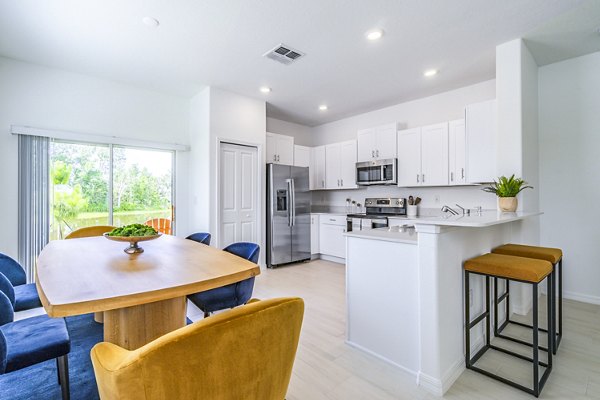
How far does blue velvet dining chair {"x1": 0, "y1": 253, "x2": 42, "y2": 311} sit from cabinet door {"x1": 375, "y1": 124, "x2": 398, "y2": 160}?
183 inches

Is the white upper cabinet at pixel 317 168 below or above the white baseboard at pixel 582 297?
above

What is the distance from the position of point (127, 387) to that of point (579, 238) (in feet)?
15.0

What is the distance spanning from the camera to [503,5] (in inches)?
95.7

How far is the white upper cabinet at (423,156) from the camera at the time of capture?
4176mm

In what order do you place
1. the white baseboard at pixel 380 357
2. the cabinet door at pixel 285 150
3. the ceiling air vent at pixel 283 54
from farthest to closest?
the cabinet door at pixel 285 150 → the ceiling air vent at pixel 283 54 → the white baseboard at pixel 380 357

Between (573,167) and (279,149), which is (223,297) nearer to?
(279,149)

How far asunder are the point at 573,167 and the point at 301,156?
4.06 metres

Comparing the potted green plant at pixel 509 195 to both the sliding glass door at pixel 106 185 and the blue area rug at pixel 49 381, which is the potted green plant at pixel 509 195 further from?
the sliding glass door at pixel 106 185

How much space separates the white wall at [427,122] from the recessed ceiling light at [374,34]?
7.18 ft

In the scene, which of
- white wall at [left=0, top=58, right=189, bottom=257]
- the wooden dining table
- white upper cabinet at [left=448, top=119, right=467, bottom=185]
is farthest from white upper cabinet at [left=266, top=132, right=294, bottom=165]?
the wooden dining table

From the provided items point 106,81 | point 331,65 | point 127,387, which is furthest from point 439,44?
point 106,81

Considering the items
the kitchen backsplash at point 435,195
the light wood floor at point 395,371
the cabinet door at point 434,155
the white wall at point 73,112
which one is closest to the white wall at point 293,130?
the kitchen backsplash at point 435,195

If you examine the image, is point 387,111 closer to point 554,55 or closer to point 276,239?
point 554,55

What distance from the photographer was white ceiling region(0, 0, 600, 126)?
2.45 m
